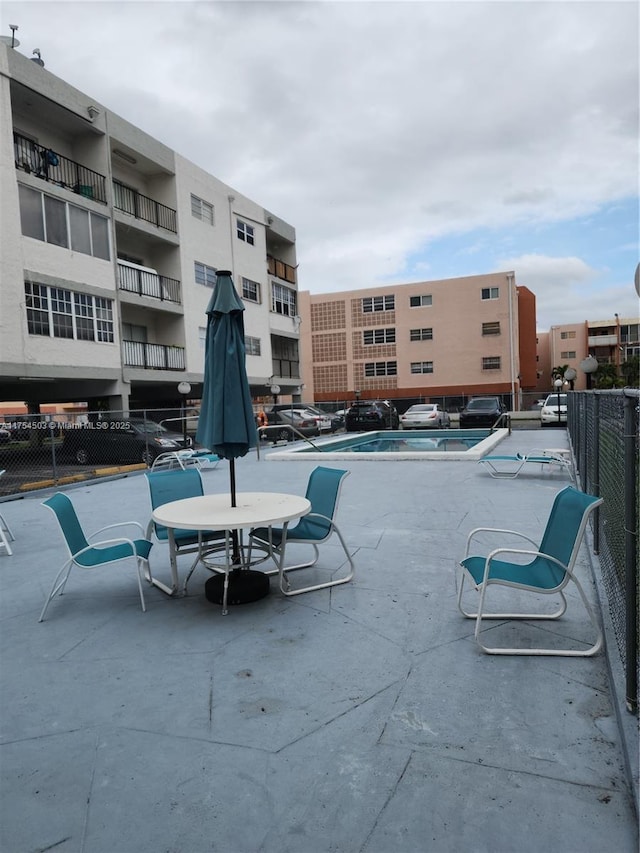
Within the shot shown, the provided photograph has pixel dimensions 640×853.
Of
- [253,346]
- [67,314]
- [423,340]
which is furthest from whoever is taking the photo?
[423,340]

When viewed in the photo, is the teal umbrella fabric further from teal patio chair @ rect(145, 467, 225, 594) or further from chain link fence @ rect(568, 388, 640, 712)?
chain link fence @ rect(568, 388, 640, 712)

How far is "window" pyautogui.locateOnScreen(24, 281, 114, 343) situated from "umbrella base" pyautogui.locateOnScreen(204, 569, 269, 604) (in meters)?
15.2

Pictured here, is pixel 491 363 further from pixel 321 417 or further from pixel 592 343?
pixel 592 343

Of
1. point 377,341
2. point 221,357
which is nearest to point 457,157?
point 221,357

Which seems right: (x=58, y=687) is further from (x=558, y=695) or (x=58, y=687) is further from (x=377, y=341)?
(x=377, y=341)

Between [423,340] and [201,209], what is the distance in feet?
80.1

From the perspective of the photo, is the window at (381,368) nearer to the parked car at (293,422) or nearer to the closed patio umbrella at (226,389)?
the parked car at (293,422)

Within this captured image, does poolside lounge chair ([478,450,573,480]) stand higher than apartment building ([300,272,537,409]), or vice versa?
apartment building ([300,272,537,409])

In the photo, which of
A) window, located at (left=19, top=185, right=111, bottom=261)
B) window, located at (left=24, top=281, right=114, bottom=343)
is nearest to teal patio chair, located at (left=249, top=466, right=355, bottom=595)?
window, located at (left=24, top=281, right=114, bottom=343)

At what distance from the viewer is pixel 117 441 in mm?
15820

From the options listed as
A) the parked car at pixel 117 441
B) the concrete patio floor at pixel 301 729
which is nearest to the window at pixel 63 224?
the parked car at pixel 117 441

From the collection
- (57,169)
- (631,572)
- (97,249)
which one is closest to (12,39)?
(57,169)

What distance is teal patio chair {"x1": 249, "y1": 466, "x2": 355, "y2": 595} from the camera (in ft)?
15.8

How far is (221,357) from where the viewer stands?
15.2ft
